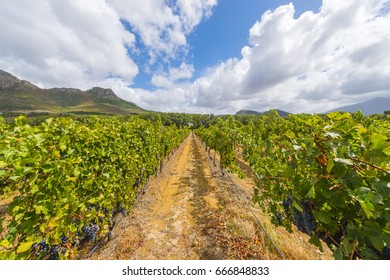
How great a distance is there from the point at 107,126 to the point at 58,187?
3.09 metres

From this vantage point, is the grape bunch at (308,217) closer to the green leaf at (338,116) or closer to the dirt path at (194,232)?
the green leaf at (338,116)

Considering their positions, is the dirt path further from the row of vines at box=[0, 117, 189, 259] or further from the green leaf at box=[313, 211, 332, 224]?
the green leaf at box=[313, 211, 332, 224]

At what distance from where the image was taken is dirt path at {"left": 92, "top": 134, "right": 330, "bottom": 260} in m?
5.04

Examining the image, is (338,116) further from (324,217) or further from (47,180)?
(47,180)

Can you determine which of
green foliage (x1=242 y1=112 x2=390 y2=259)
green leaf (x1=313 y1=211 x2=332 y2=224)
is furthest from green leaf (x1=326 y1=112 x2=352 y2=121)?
green leaf (x1=313 y1=211 x2=332 y2=224)

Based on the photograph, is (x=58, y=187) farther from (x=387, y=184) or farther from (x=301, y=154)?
(x=387, y=184)

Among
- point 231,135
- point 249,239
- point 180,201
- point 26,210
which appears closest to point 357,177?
point 26,210

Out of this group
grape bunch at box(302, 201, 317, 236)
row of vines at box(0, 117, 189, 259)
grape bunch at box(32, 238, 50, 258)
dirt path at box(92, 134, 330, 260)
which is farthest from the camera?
dirt path at box(92, 134, 330, 260)

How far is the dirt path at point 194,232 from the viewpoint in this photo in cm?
504

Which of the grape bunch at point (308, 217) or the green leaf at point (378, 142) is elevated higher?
the green leaf at point (378, 142)

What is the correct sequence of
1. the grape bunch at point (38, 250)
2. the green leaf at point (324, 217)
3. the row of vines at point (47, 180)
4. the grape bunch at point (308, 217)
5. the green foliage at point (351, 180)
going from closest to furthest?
the green foliage at point (351, 180)
the green leaf at point (324, 217)
the row of vines at point (47, 180)
the grape bunch at point (308, 217)
the grape bunch at point (38, 250)

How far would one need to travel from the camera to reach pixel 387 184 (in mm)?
1412

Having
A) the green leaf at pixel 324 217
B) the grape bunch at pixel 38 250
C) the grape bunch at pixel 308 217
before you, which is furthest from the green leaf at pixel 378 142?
the grape bunch at pixel 38 250

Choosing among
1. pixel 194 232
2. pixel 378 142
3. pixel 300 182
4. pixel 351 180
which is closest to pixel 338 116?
pixel 378 142
